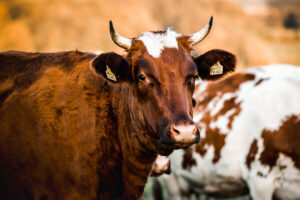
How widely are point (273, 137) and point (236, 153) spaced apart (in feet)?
1.90

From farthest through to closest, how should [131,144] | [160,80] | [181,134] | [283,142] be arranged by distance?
1. [283,142]
2. [131,144]
3. [160,80]
4. [181,134]

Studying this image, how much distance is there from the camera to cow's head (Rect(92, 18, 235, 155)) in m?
2.51

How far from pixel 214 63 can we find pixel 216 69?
8cm

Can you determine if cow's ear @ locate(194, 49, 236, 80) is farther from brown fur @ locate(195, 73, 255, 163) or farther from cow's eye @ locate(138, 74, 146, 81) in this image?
brown fur @ locate(195, 73, 255, 163)

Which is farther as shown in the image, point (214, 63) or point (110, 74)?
point (214, 63)

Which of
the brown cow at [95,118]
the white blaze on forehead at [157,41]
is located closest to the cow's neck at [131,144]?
the brown cow at [95,118]

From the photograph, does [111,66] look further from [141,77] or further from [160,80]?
[160,80]

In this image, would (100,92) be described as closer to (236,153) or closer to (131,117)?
(131,117)

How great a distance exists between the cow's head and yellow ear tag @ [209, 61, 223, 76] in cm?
35

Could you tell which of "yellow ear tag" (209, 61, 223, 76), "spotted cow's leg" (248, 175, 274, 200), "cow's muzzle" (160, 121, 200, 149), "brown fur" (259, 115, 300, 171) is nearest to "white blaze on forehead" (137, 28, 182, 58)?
"yellow ear tag" (209, 61, 223, 76)

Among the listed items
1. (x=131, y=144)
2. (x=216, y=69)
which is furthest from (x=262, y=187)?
(x=131, y=144)

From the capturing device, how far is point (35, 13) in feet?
62.0

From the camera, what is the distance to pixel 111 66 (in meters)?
2.90

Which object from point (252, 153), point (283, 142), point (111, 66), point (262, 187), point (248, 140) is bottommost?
→ point (262, 187)
